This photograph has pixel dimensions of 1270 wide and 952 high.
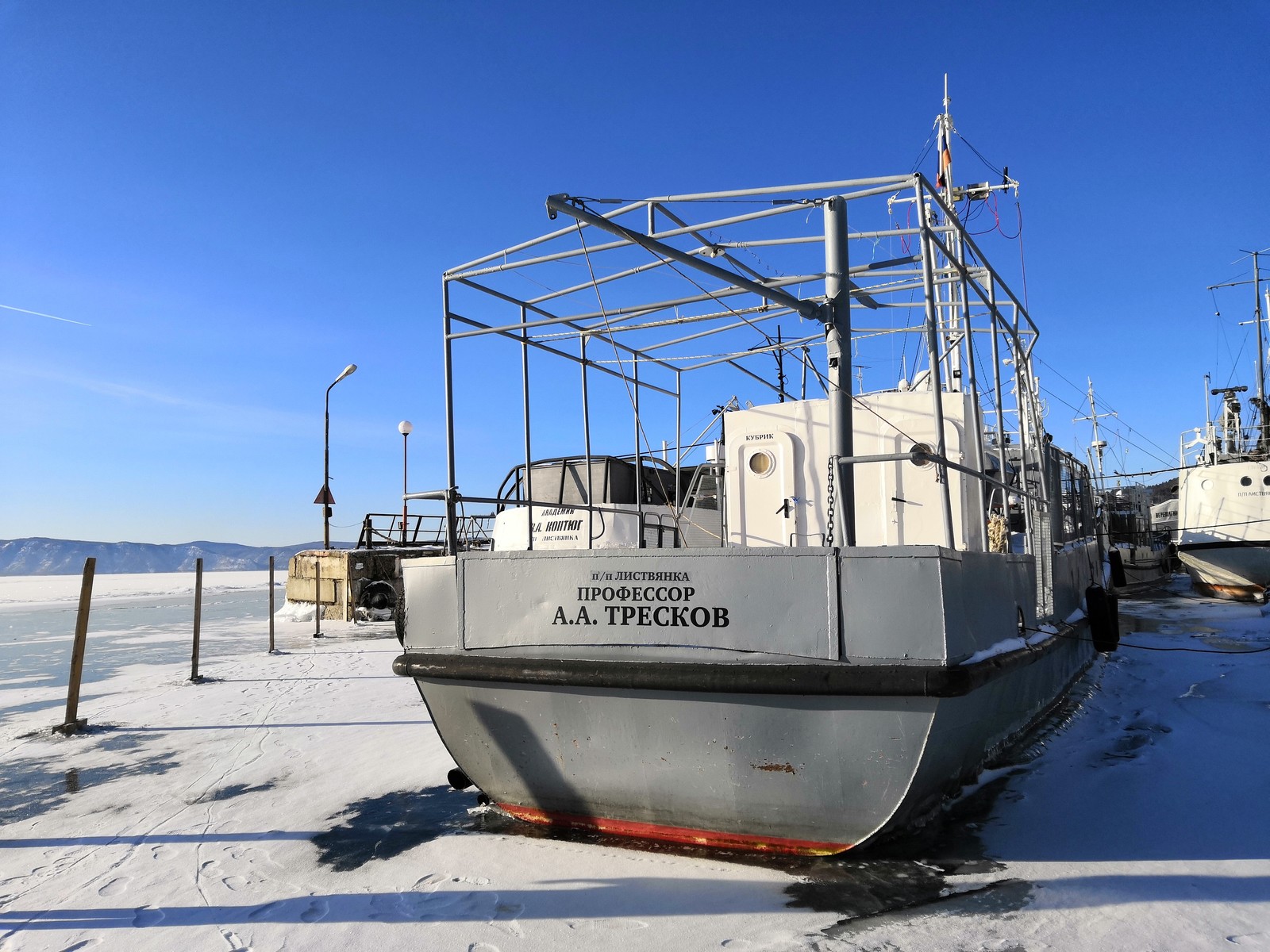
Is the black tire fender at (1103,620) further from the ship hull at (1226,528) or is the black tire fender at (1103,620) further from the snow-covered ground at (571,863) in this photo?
the ship hull at (1226,528)

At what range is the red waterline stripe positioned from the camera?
3.98m

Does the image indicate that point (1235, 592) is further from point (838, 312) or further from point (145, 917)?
point (145, 917)

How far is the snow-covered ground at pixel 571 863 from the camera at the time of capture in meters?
3.34

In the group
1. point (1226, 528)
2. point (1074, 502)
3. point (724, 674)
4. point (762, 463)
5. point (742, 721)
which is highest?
point (762, 463)

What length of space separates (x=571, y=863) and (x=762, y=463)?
414 centimetres

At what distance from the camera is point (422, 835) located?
4602mm

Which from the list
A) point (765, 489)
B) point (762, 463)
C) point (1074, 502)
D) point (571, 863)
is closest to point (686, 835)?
point (571, 863)

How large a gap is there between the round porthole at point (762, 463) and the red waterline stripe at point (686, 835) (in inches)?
148

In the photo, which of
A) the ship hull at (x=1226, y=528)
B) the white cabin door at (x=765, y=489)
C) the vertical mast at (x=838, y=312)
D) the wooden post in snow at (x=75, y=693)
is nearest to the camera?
the vertical mast at (x=838, y=312)

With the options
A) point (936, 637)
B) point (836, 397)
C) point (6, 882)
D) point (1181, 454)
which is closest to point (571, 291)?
point (836, 397)

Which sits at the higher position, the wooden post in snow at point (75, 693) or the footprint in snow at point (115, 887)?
the wooden post in snow at point (75, 693)

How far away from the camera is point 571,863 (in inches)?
161

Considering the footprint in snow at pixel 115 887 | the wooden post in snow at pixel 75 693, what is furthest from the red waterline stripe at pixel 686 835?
the wooden post in snow at pixel 75 693

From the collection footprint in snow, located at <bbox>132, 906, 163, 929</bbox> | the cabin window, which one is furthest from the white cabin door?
footprint in snow, located at <bbox>132, 906, 163, 929</bbox>
